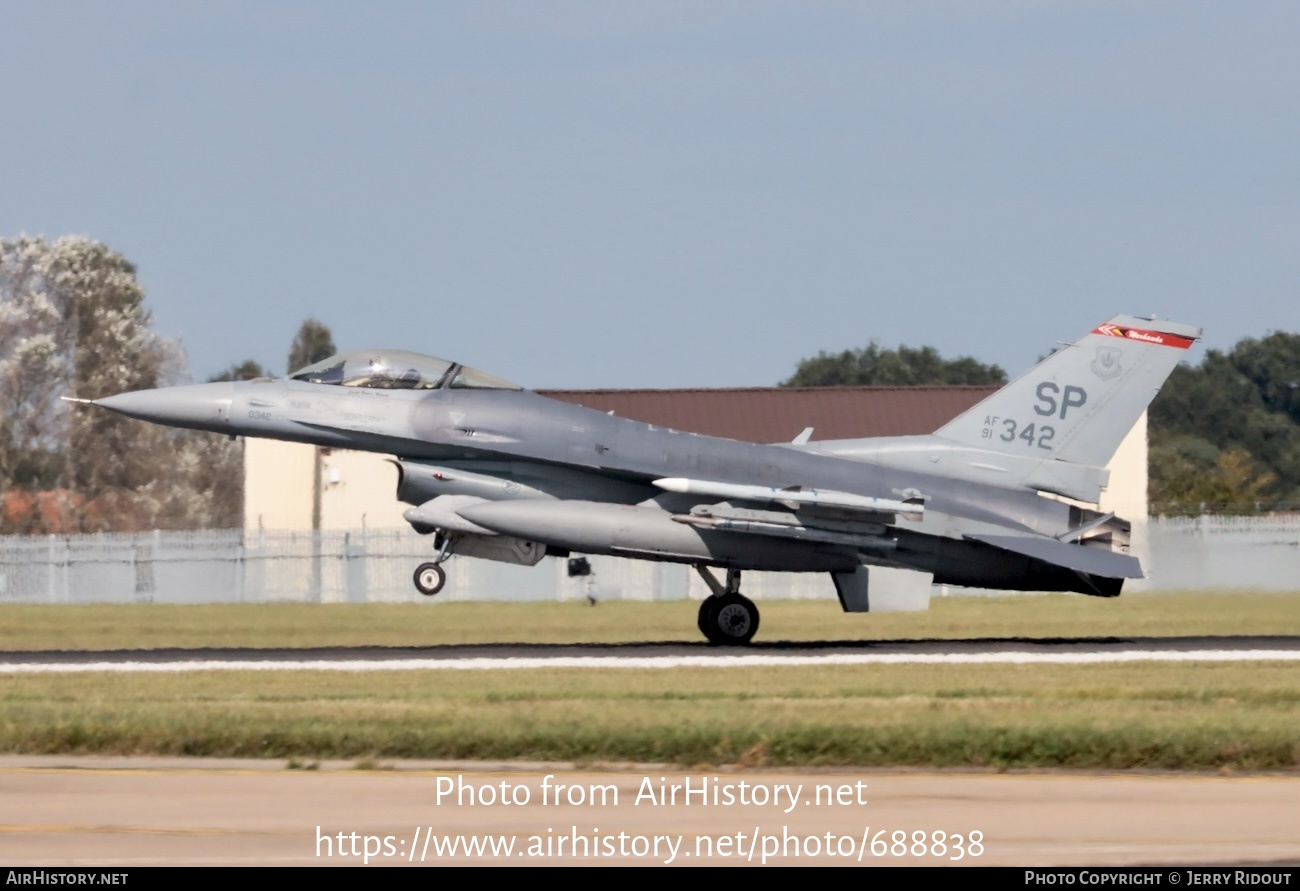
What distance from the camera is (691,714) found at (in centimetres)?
1234

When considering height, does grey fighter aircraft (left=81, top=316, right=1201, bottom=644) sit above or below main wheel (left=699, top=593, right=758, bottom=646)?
above

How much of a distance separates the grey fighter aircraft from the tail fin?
22mm

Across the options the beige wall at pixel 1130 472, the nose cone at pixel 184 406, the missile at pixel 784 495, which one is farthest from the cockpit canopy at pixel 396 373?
the beige wall at pixel 1130 472

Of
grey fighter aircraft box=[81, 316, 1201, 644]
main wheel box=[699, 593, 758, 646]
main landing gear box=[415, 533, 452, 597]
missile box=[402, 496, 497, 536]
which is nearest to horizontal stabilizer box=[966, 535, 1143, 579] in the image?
grey fighter aircraft box=[81, 316, 1201, 644]

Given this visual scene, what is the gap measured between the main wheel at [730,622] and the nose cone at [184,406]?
19.8 ft

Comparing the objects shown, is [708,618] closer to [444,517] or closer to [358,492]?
[444,517]

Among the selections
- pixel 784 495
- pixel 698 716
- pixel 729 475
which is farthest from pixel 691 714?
pixel 729 475

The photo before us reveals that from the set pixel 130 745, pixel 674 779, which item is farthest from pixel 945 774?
pixel 130 745

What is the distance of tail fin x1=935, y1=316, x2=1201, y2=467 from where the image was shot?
20.8 metres

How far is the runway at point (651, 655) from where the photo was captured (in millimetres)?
17516

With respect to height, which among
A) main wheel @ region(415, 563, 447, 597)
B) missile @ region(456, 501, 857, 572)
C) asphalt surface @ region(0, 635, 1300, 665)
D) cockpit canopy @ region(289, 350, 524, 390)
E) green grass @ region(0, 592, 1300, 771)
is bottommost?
asphalt surface @ region(0, 635, 1300, 665)

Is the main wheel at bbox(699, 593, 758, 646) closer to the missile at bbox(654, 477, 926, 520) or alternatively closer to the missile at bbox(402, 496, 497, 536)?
the missile at bbox(654, 477, 926, 520)

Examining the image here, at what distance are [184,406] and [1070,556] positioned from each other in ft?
33.8

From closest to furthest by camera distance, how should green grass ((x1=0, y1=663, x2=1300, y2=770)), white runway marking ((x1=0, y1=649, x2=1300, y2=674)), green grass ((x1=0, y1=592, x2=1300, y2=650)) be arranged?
1. green grass ((x1=0, y1=663, x2=1300, y2=770))
2. white runway marking ((x1=0, y1=649, x2=1300, y2=674))
3. green grass ((x1=0, y1=592, x2=1300, y2=650))
